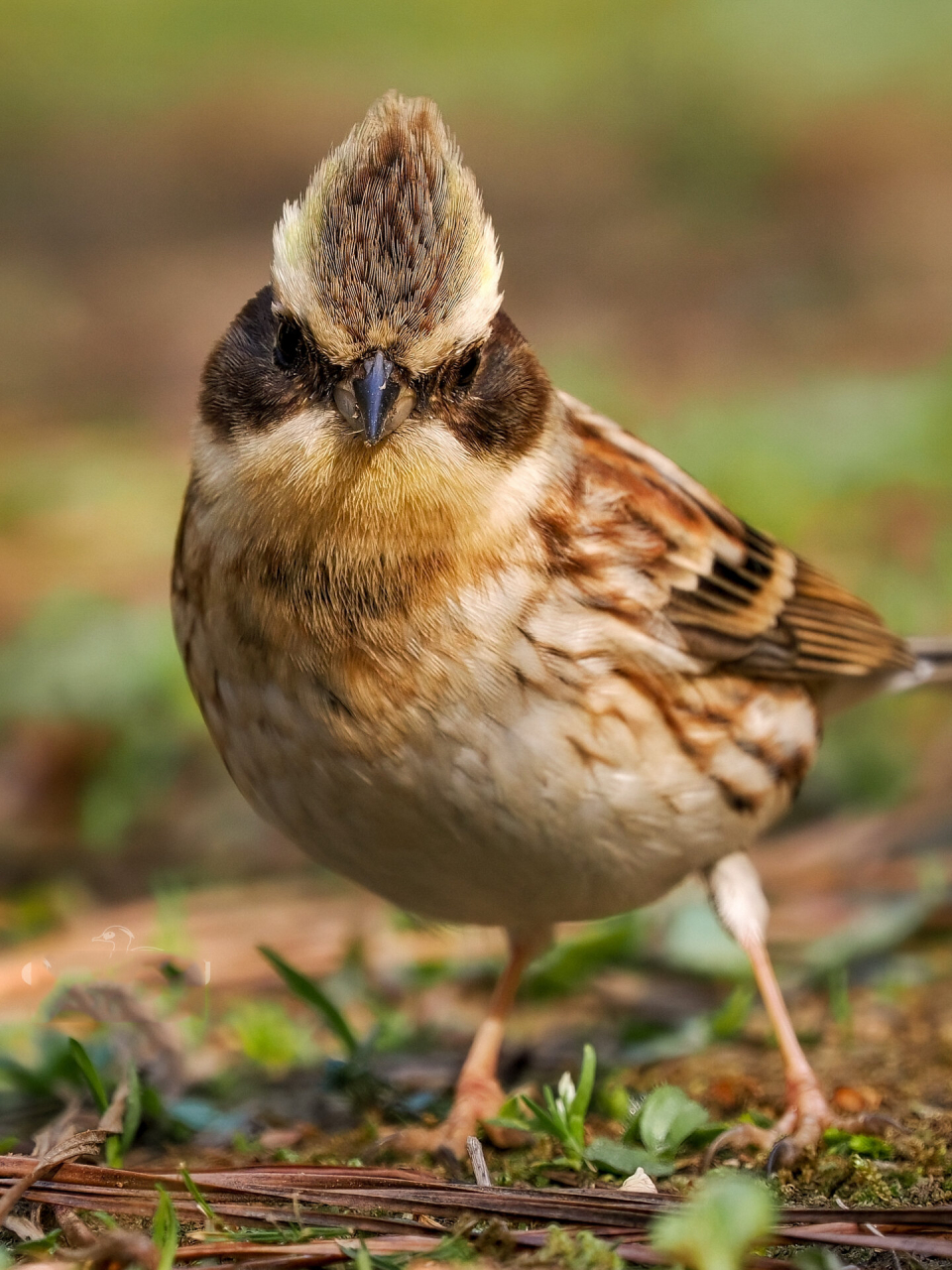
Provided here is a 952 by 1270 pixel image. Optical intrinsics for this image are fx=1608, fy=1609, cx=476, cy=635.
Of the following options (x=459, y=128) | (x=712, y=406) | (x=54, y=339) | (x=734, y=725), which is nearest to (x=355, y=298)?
(x=734, y=725)

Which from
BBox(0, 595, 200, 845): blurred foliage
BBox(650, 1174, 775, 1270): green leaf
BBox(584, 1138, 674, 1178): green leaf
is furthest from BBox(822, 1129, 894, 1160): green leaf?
BBox(0, 595, 200, 845): blurred foliage

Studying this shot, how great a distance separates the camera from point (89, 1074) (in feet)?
13.0

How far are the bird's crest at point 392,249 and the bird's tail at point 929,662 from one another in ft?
8.09

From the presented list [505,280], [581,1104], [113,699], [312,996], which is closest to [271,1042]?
[312,996]

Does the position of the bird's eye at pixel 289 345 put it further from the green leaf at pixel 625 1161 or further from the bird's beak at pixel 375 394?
the green leaf at pixel 625 1161

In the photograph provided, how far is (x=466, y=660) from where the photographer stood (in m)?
3.70

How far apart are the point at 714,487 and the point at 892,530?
997mm

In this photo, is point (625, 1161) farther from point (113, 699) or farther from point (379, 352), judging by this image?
point (113, 699)

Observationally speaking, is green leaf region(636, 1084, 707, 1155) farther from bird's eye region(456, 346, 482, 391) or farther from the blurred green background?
the blurred green background

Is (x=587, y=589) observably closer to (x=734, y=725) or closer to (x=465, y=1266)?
(x=734, y=725)

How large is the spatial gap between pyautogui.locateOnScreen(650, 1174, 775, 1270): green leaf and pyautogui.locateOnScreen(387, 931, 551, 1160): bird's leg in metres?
1.32

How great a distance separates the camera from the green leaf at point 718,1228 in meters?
2.64

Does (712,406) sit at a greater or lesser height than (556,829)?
greater

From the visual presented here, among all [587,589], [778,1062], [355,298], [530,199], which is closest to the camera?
[355,298]
